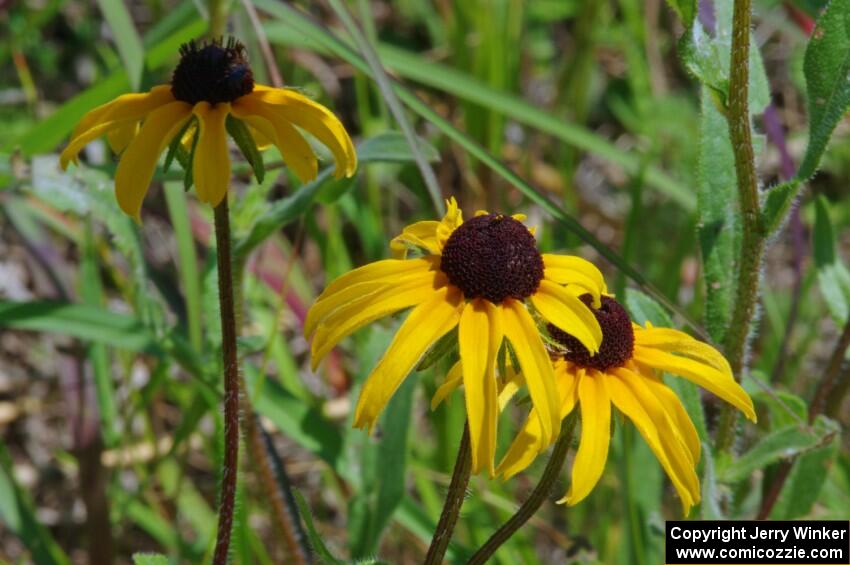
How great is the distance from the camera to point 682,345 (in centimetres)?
164

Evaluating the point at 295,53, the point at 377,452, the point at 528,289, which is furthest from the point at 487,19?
the point at 528,289

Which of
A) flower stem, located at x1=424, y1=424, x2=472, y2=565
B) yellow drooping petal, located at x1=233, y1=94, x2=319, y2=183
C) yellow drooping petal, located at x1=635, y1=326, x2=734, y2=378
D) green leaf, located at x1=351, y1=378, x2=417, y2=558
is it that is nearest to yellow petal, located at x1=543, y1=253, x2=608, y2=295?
yellow drooping petal, located at x1=635, y1=326, x2=734, y2=378

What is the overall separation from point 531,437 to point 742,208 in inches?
27.3

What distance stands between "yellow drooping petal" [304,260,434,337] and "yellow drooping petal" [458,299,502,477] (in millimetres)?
116

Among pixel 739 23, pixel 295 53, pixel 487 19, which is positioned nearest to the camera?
pixel 739 23

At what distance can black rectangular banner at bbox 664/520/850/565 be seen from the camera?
203cm

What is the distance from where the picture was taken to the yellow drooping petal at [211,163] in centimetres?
150

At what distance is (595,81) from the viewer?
Result: 14.8ft

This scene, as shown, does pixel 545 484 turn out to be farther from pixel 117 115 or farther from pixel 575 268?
pixel 117 115

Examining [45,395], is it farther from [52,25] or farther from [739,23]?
[739,23]

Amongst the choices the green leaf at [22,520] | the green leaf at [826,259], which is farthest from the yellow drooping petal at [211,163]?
the green leaf at [826,259]

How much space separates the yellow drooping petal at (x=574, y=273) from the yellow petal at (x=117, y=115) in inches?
24.7

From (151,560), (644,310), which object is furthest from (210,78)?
(644,310)

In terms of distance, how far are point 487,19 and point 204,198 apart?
240 cm
